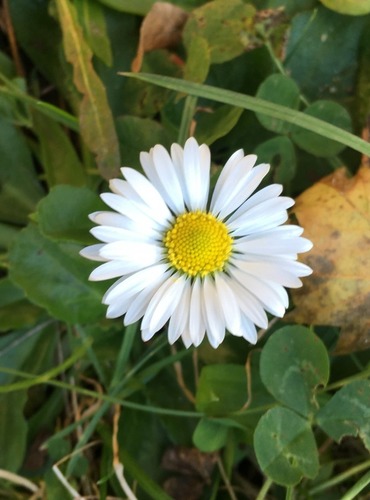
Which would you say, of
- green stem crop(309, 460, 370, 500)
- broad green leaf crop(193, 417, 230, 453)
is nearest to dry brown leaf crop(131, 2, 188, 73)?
broad green leaf crop(193, 417, 230, 453)


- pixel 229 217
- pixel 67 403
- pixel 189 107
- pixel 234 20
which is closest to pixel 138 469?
pixel 67 403

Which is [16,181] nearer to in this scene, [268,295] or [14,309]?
[14,309]

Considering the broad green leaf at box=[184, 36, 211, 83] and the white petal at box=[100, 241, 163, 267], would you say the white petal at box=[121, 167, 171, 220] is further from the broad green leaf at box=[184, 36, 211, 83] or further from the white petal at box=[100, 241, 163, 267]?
the broad green leaf at box=[184, 36, 211, 83]

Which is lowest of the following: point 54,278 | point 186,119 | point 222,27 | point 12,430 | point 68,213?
point 12,430

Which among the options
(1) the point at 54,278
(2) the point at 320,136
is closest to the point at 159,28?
(2) the point at 320,136

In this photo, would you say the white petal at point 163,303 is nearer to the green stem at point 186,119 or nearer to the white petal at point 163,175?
the white petal at point 163,175

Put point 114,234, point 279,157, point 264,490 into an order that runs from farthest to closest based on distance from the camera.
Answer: point 279,157 < point 264,490 < point 114,234

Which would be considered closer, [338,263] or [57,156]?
[338,263]
